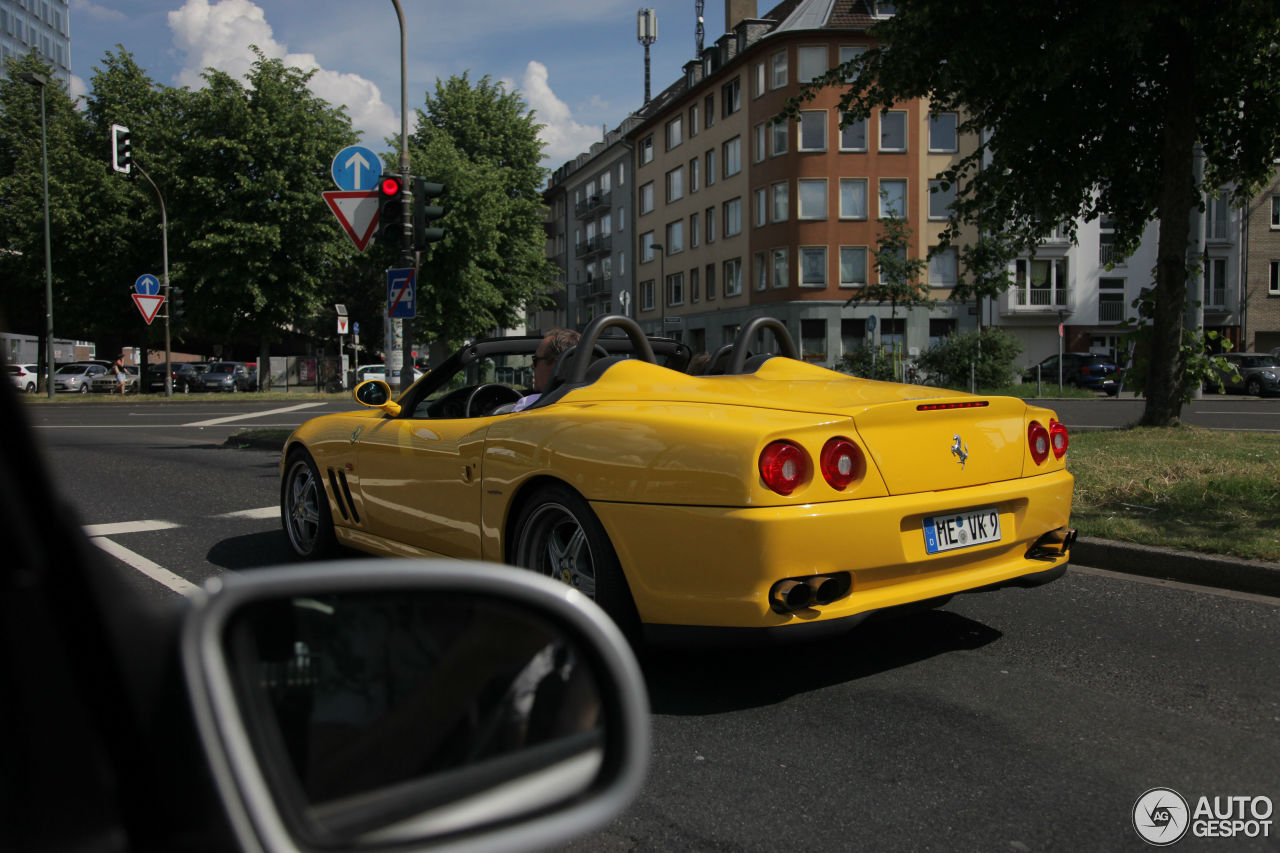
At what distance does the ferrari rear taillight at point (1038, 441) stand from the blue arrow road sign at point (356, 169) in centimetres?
932

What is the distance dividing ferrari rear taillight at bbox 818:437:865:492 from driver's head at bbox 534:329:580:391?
173 cm

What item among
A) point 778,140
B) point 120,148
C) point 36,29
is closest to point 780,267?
point 778,140

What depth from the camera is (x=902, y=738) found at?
311cm

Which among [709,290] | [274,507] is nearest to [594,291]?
[709,290]

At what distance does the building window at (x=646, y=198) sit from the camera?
58281mm

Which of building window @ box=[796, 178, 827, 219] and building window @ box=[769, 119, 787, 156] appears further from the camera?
building window @ box=[769, 119, 787, 156]

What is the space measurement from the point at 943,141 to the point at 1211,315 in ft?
51.8

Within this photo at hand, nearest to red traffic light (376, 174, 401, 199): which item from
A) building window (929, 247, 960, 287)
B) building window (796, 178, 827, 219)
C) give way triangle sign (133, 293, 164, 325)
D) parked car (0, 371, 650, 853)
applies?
parked car (0, 371, 650, 853)

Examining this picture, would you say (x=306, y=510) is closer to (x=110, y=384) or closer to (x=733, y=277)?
(x=110, y=384)

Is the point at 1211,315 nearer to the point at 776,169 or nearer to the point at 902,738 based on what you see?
the point at 776,169

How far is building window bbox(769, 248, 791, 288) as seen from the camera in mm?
44875

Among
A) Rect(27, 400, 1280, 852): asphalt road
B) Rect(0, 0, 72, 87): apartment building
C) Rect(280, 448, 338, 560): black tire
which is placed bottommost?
Rect(27, 400, 1280, 852): asphalt road

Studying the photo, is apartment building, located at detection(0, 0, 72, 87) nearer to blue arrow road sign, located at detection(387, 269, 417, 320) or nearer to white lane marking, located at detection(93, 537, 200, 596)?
blue arrow road sign, located at detection(387, 269, 417, 320)

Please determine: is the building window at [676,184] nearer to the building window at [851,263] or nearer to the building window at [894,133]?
the building window at [851,263]
